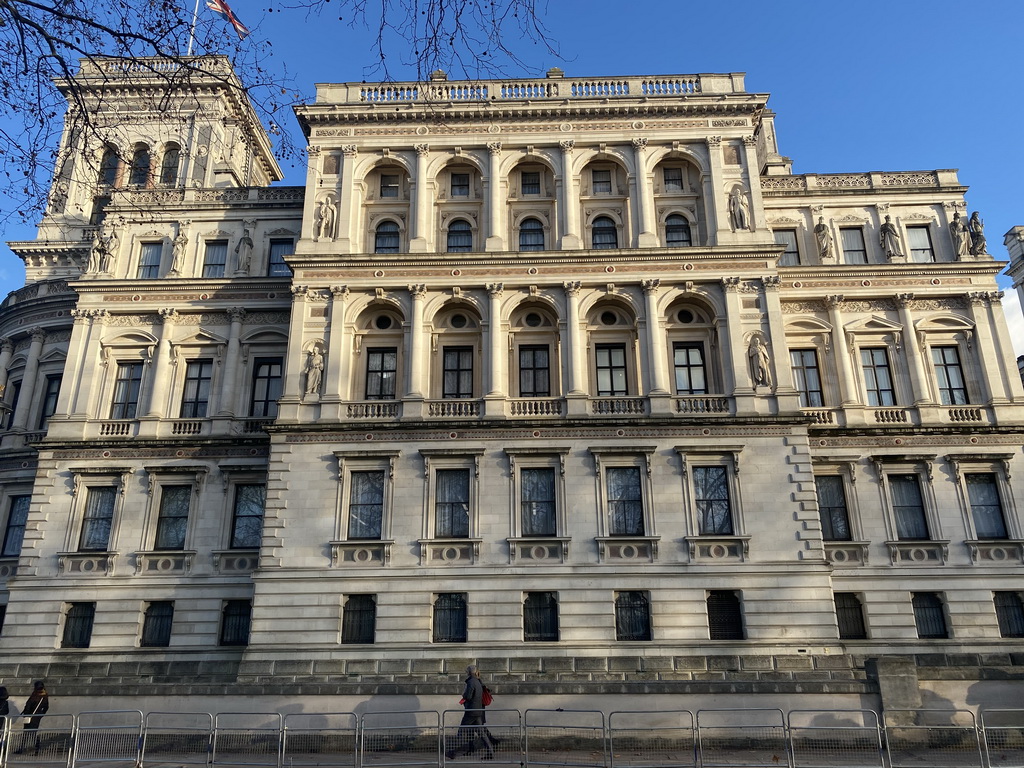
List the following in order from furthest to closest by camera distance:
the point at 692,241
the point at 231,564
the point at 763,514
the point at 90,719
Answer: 1. the point at 692,241
2. the point at 231,564
3. the point at 763,514
4. the point at 90,719

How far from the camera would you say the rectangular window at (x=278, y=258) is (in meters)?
39.7

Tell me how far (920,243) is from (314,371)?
95.7ft

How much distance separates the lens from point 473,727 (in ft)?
60.9

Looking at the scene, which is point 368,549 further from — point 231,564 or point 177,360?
point 177,360

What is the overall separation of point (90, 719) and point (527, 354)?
20.6 m

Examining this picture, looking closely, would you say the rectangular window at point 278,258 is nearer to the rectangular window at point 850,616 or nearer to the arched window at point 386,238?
the arched window at point 386,238

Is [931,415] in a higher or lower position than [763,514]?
higher

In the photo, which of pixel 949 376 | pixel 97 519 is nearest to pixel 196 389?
pixel 97 519

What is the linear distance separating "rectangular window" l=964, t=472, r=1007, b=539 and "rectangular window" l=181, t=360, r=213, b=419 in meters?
33.3

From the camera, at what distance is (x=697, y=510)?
31312 mm

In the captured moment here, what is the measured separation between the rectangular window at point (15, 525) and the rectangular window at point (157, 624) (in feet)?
32.7

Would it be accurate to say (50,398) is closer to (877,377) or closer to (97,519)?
(97,519)

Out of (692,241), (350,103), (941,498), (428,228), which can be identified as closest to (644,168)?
(692,241)

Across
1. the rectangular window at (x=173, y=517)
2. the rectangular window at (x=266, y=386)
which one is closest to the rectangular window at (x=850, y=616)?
the rectangular window at (x=266, y=386)
